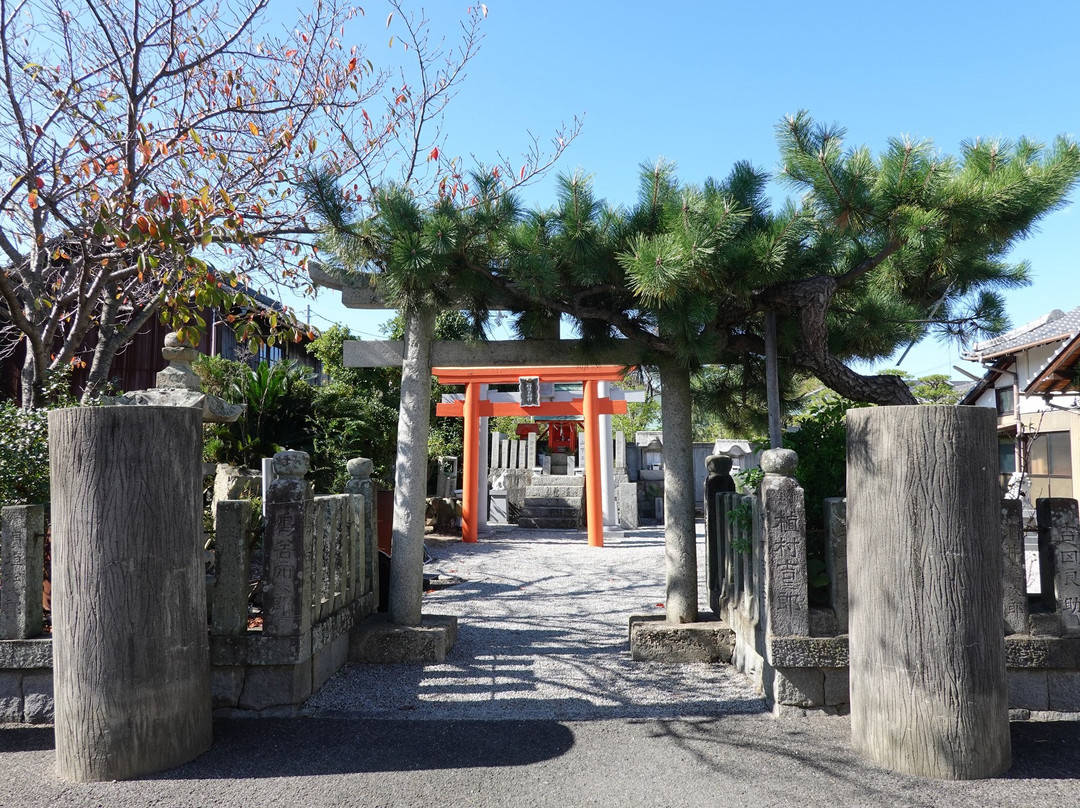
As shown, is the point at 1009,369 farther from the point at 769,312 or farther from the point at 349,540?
the point at 349,540

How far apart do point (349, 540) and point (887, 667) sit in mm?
3228

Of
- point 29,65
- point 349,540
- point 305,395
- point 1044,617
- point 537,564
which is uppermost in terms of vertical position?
point 29,65

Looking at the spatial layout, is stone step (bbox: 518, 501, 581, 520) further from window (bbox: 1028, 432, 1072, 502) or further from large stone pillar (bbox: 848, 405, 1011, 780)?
large stone pillar (bbox: 848, 405, 1011, 780)

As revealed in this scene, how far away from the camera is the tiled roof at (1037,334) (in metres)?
11.5

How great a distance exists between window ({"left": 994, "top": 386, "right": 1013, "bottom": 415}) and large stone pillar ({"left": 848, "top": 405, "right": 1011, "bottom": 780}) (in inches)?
511

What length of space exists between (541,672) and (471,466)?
807cm

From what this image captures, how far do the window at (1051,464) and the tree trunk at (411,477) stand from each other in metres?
11.3

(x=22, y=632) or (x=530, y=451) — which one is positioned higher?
(x=530, y=451)

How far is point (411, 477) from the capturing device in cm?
498

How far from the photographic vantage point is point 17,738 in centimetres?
348

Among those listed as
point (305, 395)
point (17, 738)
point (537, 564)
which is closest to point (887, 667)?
point (17, 738)

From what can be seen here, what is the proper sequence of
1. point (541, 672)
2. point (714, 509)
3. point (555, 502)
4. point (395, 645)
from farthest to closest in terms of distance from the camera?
point (555, 502)
point (714, 509)
point (395, 645)
point (541, 672)

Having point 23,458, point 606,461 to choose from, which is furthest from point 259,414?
point 606,461

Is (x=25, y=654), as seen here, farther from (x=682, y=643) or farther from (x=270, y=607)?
(x=682, y=643)
